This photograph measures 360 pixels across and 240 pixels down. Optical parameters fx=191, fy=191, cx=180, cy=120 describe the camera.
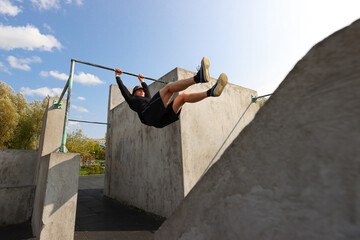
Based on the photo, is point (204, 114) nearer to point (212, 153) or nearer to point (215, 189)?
point (212, 153)

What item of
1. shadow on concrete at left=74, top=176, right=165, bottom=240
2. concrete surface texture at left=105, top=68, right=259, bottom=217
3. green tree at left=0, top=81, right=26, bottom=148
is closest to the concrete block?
shadow on concrete at left=74, top=176, right=165, bottom=240

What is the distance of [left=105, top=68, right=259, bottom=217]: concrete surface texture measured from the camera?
15.0 ft

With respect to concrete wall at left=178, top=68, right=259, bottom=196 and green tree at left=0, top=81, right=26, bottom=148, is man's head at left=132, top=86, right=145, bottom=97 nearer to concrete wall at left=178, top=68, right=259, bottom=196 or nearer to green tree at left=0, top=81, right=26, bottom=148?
concrete wall at left=178, top=68, right=259, bottom=196

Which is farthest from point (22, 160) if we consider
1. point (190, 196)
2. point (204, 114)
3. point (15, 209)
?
point (190, 196)

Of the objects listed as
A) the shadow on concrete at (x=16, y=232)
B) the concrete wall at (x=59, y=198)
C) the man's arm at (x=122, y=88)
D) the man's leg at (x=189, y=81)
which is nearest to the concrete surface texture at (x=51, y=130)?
the shadow on concrete at (x=16, y=232)

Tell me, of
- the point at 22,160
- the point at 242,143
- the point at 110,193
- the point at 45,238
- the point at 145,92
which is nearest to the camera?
the point at 242,143

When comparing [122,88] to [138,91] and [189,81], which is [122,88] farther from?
[189,81]

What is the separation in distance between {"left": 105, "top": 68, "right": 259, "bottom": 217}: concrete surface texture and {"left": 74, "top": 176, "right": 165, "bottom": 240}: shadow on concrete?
29cm

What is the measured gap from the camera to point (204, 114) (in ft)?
17.1

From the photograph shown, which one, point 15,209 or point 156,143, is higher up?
point 156,143

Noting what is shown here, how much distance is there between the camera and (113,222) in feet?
15.6

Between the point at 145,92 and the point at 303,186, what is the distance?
3835 mm

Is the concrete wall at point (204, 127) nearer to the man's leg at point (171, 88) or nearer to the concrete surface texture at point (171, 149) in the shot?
the concrete surface texture at point (171, 149)

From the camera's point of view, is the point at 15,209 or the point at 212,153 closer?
the point at 15,209
